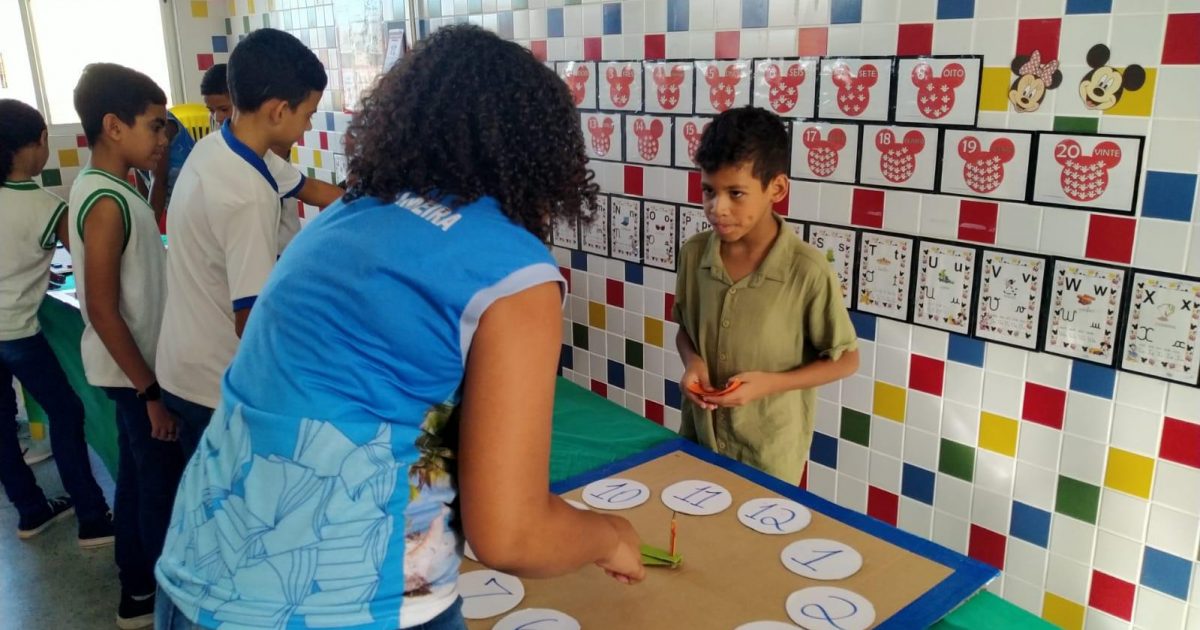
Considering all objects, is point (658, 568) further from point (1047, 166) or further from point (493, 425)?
point (1047, 166)

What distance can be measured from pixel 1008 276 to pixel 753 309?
0.56 meters

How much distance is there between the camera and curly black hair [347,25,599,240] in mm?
856

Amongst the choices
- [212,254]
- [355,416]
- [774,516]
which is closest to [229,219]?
[212,254]

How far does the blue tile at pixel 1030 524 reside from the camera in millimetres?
1820

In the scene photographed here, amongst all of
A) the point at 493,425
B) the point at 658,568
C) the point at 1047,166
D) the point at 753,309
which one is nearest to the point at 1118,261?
the point at 1047,166

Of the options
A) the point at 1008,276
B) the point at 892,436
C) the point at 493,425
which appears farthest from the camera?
the point at 892,436

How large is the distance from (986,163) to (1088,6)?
1.10 feet

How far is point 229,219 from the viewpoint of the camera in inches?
62.9

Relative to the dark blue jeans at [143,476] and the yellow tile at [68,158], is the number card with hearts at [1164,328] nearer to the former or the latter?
the dark blue jeans at [143,476]

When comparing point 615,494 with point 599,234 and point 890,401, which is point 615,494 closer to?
point 890,401

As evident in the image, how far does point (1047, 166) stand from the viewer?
167cm

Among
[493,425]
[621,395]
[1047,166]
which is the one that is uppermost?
[1047,166]

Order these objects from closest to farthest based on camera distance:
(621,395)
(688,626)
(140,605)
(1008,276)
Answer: (688,626) < (1008,276) < (140,605) < (621,395)

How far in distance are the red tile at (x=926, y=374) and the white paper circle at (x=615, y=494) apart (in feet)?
2.76
